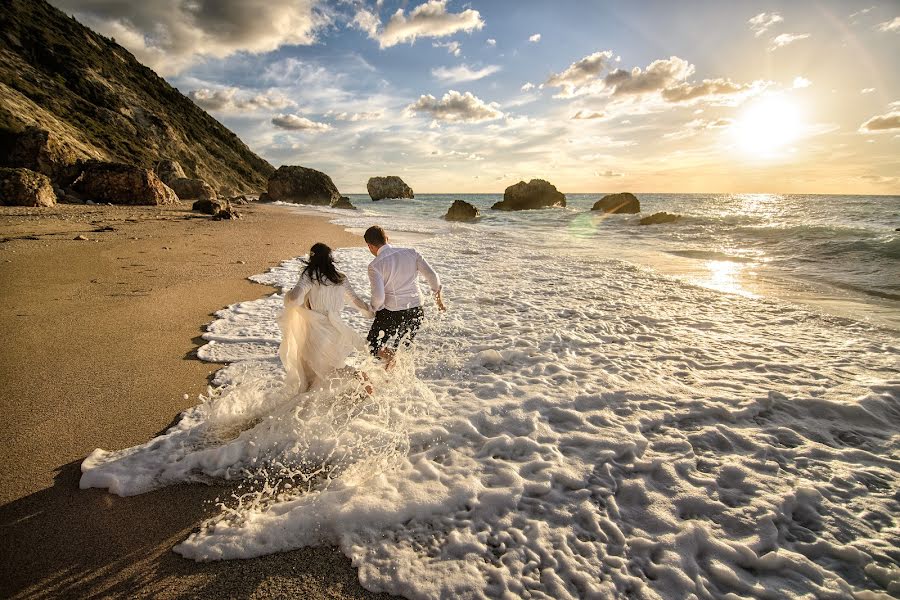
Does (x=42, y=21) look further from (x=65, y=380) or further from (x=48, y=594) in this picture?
(x=48, y=594)

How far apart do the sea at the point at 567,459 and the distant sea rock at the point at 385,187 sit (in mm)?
78741

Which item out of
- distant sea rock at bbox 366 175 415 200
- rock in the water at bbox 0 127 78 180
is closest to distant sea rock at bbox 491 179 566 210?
distant sea rock at bbox 366 175 415 200

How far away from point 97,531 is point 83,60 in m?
63.0

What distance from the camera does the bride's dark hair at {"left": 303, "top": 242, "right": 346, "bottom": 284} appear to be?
360cm

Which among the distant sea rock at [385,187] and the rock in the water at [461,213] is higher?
the distant sea rock at [385,187]

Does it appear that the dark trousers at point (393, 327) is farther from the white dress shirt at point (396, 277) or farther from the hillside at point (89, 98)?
the hillside at point (89, 98)

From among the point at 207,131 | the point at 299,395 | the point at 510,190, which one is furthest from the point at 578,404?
the point at 207,131

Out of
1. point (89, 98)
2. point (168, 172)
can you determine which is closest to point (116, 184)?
point (168, 172)

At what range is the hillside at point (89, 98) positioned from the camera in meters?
27.3

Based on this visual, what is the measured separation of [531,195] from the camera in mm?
55844

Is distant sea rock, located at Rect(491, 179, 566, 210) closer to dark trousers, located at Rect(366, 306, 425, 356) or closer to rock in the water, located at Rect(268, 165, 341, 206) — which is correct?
rock in the water, located at Rect(268, 165, 341, 206)

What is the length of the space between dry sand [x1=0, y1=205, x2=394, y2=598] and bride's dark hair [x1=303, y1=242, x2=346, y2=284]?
1923 millimetres

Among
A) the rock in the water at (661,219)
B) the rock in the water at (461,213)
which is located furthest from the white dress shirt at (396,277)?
the rock in the water at (461,213)

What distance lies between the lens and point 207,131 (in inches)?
2665
